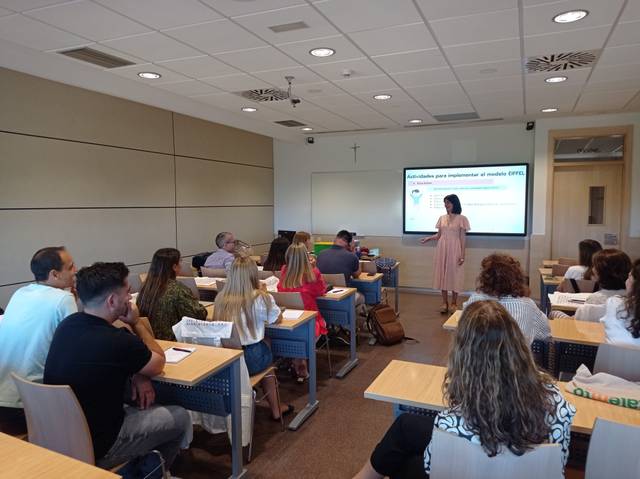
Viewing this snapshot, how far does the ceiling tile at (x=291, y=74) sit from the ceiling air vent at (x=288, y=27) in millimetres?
960

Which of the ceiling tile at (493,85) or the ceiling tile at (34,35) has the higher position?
the ceiling tile at (493,85)

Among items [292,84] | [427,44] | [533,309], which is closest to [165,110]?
[292,84]

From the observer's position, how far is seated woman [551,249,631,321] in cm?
321

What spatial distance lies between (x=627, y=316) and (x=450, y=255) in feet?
14.3

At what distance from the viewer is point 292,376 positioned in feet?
13.7

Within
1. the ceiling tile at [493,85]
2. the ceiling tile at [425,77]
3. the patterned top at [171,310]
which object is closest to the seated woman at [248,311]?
the patterned top at [171,310]

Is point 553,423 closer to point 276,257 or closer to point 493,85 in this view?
point 276,257

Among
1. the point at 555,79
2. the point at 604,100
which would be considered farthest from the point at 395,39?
the point at 604,100

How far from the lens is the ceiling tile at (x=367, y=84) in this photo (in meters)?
4.75

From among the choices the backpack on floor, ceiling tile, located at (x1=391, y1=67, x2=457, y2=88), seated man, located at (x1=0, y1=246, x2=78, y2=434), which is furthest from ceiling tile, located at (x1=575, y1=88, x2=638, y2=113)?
seated man, located at (x1=0, y1=246, x2=78, y2=434)

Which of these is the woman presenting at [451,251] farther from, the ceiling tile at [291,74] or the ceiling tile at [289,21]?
the ceiling tile at [289,21]

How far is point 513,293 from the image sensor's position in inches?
111

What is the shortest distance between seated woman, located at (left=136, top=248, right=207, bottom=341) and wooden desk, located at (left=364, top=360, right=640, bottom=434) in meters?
1.51

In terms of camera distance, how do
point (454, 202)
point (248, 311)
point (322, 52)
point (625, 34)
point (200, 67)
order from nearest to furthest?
point (248, 311) → point (625, 34) → point (322, 52) → point (200, 67) → point (454, 202)
